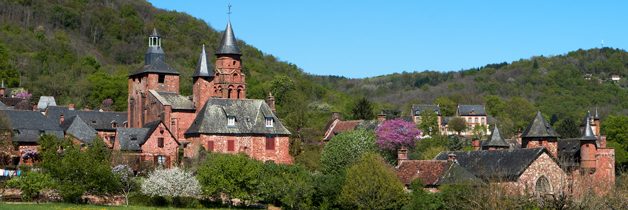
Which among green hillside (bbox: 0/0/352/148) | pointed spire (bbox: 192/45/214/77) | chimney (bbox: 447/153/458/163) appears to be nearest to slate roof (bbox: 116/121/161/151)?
pointed spire (bbox: 192/45/214/77)

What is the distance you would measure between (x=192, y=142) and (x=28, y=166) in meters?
12.0

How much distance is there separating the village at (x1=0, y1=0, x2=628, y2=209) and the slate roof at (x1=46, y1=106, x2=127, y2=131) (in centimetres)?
14

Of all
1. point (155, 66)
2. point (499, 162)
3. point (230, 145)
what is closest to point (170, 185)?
point (230, 145)

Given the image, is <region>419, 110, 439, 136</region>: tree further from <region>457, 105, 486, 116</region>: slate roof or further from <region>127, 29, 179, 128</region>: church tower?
<region>457, 105, 486, 116</region>: slate roof

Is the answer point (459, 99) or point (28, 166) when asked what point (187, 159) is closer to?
point (28, 166)

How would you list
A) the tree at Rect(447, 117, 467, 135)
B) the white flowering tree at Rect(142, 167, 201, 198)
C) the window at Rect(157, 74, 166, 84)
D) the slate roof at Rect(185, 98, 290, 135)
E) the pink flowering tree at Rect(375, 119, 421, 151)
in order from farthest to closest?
1. the tree at Rect(447, 117, 467, 135)
2. the pink flowering tree at Rect(375, 119, 421, 151)
3. the window at Rect(157, 74, 166, 84)
4. the slate roof at Rect(185, 98, 290, 135)
5. the white flowering tree at Rect(142, 167, 201, 198)

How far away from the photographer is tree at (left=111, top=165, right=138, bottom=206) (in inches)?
2335

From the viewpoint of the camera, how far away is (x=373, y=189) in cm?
5338

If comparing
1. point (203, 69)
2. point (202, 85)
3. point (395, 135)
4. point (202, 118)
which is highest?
point (203, 69)

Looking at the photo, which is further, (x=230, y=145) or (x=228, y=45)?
(x=228, y=45)

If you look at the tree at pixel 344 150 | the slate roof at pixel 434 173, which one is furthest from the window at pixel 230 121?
the slate roof at pixel 434 173

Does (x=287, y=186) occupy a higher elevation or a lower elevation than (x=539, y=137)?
lower

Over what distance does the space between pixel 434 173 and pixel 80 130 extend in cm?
2975

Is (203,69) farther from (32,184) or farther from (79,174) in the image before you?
(32,184)
